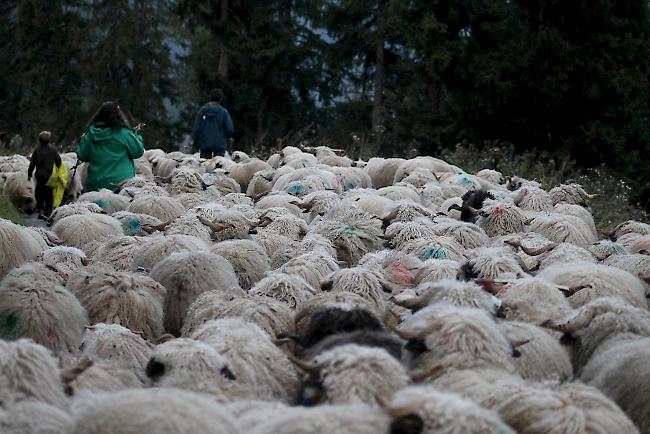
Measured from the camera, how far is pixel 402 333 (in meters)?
4.95

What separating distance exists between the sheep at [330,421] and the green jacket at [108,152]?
939 cm

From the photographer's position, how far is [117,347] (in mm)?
5730

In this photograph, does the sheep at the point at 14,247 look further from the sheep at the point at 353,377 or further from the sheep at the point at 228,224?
→ the sheep at the point at 353,377

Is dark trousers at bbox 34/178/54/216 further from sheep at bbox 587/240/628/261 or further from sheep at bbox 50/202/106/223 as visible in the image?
sheep at bbox 587/240/628/261

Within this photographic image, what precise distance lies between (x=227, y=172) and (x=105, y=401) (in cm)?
1121

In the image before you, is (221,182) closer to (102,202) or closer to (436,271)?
(102,202)

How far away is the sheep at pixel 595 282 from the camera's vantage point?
6.98 m

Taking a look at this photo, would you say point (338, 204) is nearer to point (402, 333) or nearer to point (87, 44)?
point (402, 333)

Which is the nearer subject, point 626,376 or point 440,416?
point 440,416

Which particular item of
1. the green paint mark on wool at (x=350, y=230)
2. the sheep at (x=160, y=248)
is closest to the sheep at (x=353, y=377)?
the sheep at (x=160, y=248)

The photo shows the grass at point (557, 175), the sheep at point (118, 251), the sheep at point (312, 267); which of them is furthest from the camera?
the grass at point (557, 175)

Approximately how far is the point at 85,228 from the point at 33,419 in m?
5.90

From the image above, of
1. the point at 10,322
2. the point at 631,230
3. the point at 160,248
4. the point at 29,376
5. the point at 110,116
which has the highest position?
the point at 110,116

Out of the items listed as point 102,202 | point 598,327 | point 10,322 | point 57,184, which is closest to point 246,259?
point 10,322
